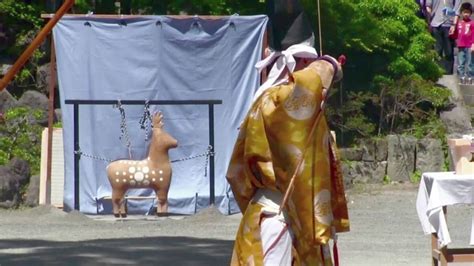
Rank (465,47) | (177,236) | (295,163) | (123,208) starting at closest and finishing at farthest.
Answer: (295,163), (177,236), (123,208), (465,47)

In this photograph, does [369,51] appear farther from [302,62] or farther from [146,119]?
[302,62]

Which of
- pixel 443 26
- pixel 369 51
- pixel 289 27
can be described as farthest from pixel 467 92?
pixel 289 27

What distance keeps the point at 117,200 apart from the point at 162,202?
0.52 meters

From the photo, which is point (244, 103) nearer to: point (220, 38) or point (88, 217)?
point (220, 38)

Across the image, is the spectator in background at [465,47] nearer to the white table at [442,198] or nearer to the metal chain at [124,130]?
the metal chain at [124,130]

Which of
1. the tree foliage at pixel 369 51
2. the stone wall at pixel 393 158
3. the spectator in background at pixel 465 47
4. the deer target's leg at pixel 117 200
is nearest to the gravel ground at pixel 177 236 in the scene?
the deer target's leg at pixel 117 200

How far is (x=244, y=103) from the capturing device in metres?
14.5

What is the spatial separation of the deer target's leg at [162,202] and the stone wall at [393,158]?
12.6ft

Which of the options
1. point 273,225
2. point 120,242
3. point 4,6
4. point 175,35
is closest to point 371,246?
point 120,242

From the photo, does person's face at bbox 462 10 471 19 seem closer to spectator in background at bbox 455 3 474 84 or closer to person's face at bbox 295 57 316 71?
spectator in background at bbox 455 3 474 84

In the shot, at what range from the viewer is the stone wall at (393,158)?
17125 mm

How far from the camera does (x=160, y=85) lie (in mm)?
Result: 14477

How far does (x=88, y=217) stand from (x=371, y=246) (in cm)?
413

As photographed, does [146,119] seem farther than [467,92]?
No
